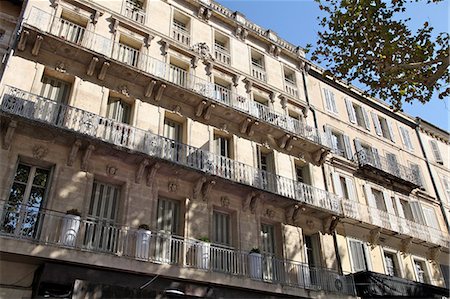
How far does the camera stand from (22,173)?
10367 millimetres

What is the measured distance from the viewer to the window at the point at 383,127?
22191mm

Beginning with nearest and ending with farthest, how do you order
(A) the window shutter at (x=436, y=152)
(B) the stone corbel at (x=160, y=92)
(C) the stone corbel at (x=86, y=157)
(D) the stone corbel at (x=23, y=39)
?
(C) the stone corbel at (x=86, y=157) < (D) the stone corbel at (x=23, y=39) < (B) the stone corbel at (x=160, y=92) < (A) the window shutter at (x=436, y=152)

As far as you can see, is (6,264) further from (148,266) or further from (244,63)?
(244,63)

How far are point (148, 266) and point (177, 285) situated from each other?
0.96 metres

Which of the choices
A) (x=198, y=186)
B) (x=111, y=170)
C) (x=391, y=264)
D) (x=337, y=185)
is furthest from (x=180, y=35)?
(x=391, y=264)

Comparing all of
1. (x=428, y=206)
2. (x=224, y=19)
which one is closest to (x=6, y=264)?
(x=224, y=19)

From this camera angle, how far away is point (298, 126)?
17438 millimetres

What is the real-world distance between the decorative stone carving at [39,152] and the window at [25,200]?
370 millimetres

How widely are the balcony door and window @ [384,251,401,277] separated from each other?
1203cm

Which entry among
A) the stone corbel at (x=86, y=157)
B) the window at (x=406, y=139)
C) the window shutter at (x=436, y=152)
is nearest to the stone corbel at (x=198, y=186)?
the stone corbel at (x=86, y=157)

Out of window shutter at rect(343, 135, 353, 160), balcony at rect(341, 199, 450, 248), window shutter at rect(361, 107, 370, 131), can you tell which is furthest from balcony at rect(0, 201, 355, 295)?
window shutter at rect(361, 107, 370, 131)

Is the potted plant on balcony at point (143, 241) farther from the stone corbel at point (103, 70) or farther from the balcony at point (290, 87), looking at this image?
the balcony at point (290, 87)

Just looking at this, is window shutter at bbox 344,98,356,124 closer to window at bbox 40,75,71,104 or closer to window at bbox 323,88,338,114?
window at bbox 323,88,338,114

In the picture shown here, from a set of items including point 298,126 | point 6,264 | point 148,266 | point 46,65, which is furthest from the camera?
point 298,126
